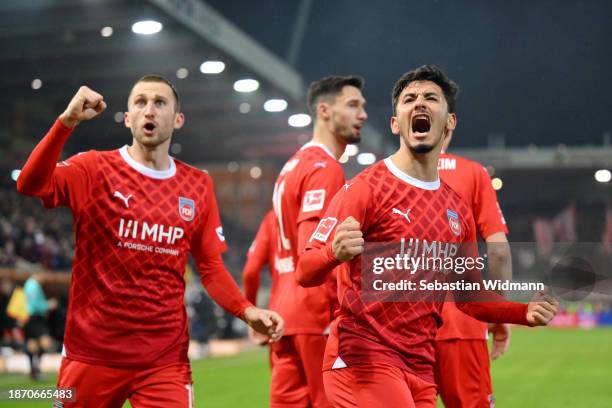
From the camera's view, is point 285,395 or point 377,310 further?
point 285,395

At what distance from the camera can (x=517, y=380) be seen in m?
14.2

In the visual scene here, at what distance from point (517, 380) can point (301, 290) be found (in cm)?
995

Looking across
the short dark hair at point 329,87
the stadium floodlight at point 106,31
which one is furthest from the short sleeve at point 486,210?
the stadium floodlight at point 106,31

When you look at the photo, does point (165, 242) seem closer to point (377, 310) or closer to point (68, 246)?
point (377, 310)

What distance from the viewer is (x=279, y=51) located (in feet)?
78.4

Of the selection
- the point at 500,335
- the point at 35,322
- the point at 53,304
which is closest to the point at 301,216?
the point at 500,335

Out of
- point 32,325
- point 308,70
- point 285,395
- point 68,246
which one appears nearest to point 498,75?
point 308,70

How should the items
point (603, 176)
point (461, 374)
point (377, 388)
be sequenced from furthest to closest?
point (603, 176) < point (461, 374) < point (377, 388)

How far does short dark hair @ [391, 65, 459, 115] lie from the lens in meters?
4.17

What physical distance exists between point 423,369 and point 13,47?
1758 cm

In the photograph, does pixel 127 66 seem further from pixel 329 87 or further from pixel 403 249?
pixel 403 249

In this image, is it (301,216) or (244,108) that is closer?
(301,216)

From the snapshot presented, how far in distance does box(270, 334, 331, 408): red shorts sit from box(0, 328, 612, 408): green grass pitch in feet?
13.7

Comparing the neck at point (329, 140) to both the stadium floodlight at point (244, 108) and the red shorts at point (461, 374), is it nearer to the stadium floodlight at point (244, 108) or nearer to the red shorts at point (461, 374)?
the red shorts at point (461, 374)
